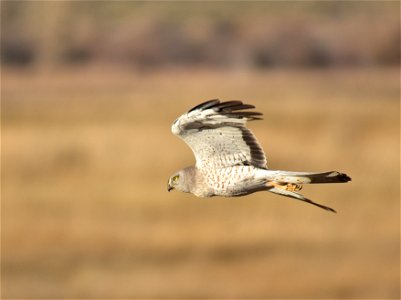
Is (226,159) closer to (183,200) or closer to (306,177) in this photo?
(306,177)

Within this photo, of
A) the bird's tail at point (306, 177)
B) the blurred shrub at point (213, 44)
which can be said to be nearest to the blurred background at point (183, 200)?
the blurred shrub at point (213, 44)

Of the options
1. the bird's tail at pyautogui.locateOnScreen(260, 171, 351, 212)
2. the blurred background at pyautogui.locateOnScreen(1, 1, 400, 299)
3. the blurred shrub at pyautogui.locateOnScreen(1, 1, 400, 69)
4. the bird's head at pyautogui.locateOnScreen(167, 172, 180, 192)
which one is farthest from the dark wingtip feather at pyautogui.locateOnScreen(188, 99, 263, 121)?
the blurred shrub at pyautogui.locateOnScreen(1, 1, 400, 69)

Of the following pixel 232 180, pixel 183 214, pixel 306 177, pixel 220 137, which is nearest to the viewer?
pixel 306 177

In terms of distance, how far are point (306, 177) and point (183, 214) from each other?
10.9 m

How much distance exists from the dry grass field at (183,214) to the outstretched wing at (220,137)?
985 centimetres

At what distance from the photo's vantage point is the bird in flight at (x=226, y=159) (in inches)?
207

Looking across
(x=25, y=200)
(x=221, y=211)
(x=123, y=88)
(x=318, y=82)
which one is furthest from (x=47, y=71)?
(x=221, y=211)

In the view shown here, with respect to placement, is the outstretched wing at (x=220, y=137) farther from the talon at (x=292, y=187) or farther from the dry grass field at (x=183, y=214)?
the dry grass field at (x=183, y=214)

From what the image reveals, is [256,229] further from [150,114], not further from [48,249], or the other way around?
[150,114]

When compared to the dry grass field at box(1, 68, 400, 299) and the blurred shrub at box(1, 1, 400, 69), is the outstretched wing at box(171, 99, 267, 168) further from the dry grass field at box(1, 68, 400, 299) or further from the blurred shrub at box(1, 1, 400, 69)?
the blurred shrub at box(1, 1, 400, 69)

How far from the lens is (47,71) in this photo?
25.6 metres

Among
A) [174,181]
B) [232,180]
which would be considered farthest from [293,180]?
[174,181]

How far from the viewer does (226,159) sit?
5582mm

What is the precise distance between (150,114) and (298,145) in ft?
10.4
